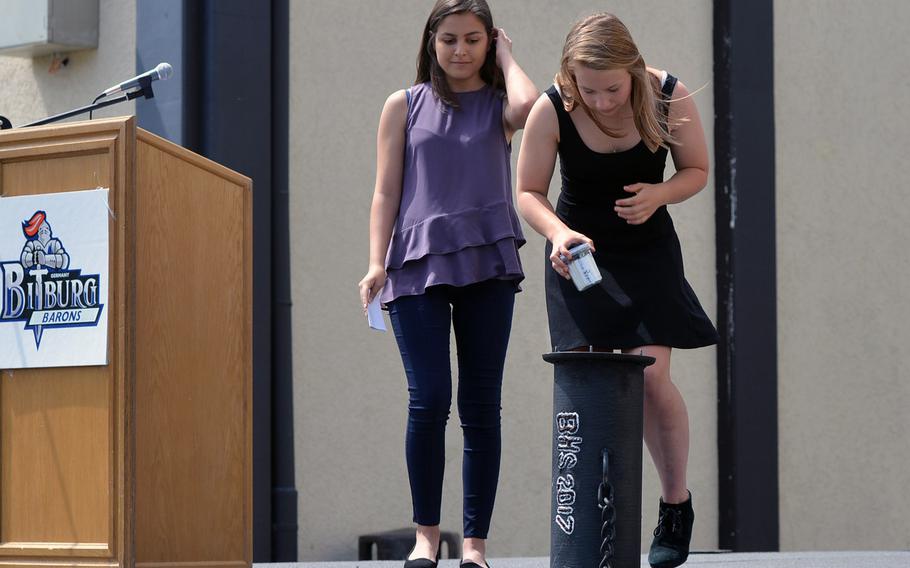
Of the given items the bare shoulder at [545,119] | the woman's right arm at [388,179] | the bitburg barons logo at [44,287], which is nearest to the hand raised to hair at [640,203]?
the bare shoulder at [545,119]

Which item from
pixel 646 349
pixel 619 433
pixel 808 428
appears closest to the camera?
pixel 619 433

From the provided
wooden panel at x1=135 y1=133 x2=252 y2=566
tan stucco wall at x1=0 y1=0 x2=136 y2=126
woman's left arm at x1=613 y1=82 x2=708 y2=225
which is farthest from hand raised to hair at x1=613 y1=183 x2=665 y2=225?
tan stucco wall at x1=0 y1=0 x2=136 y2=126

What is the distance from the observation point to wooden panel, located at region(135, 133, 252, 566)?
403 centimetres

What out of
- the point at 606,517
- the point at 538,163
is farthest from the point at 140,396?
the point at 606,517

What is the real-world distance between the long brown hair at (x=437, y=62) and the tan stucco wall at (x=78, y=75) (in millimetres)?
3290

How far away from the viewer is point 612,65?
3635 mm

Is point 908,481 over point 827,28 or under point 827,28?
under

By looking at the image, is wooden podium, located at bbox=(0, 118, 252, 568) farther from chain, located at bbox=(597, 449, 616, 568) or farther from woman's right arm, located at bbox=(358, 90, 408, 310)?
chain, located at bbox=(597, 449, 616, 568)

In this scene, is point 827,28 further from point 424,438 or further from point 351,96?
point 424,438

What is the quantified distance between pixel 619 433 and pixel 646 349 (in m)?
0.45

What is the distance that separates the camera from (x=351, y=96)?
7.32m

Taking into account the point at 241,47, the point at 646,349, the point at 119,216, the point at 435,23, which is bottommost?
the point at 646,349

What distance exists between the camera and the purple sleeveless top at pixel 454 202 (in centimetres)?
406

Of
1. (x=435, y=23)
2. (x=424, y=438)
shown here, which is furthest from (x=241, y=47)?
(x=424, y=438)
